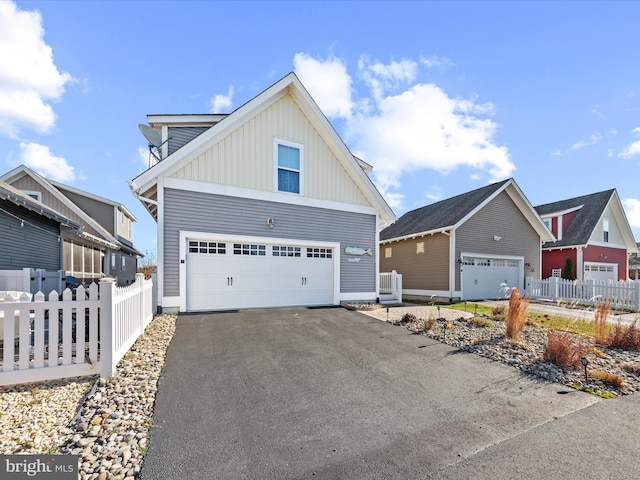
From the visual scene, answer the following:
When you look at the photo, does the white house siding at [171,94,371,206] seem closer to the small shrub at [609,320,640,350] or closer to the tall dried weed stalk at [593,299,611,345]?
the tall dried weed stalk at [593,299,611,345]

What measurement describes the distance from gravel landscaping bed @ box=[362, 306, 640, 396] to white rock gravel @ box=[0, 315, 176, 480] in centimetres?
547

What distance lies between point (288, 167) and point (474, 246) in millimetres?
10946

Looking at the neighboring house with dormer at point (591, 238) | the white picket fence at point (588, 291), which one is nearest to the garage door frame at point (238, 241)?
the white picket fence at point (588, 291)

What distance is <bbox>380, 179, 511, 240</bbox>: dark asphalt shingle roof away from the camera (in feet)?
51.7

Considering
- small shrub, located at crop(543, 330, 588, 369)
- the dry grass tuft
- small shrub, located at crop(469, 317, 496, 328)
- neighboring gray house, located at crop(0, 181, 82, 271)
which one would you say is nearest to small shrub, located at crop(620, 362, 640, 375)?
small shrub, located at crop(543, 330, 588, 369)

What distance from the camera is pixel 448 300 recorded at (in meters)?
14.8

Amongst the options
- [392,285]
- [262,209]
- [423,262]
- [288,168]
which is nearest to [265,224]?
[262,209]

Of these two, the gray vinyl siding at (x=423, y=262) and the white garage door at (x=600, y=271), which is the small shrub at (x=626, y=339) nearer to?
the gray vinyl siding at (x=423, y=262)

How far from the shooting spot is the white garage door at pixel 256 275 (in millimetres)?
9211

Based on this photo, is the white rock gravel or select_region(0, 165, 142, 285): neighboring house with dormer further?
select_region(0, 165, 142, 285): neighboring house with dormer

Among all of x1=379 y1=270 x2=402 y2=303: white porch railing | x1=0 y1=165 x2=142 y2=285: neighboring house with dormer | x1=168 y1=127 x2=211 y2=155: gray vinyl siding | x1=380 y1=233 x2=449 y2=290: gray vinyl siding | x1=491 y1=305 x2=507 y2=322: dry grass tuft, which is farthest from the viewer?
A: x1=380 y1=233 x2=449 y2=290: gray vinyl siding

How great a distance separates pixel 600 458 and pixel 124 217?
25.9 metres

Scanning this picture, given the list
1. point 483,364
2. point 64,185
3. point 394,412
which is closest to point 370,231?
point 483,364

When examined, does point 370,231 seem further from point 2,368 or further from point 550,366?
point 2,368
